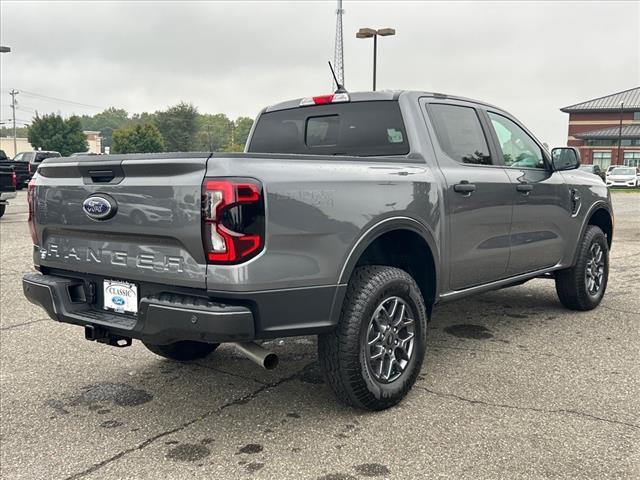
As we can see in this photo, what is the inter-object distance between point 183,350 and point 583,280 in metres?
3.57

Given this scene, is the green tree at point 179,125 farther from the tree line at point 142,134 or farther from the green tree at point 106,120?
the green tree at point 106,120

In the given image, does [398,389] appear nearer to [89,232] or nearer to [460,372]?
[460,372]

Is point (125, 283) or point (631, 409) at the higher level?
point (125, 283)

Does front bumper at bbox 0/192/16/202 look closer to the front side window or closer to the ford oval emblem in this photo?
the ford oval emblem

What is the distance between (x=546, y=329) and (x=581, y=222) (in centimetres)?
106

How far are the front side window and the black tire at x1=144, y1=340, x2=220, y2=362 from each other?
2.63 meters

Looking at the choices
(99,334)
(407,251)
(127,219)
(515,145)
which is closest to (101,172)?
(127,219)

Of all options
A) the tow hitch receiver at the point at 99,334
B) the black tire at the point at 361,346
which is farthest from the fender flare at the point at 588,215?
the tow hitch receiver at the point at 99,334

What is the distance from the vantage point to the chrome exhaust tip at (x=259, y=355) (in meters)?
2.99

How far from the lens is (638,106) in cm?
6956

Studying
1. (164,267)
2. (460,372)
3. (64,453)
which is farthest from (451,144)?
(64,453)

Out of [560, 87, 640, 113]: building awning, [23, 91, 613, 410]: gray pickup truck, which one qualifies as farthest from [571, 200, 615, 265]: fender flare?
[560, 87, 640, 113]: building awning

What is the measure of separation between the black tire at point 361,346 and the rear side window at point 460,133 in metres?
1.13

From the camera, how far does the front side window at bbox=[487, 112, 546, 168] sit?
15.5 feet
